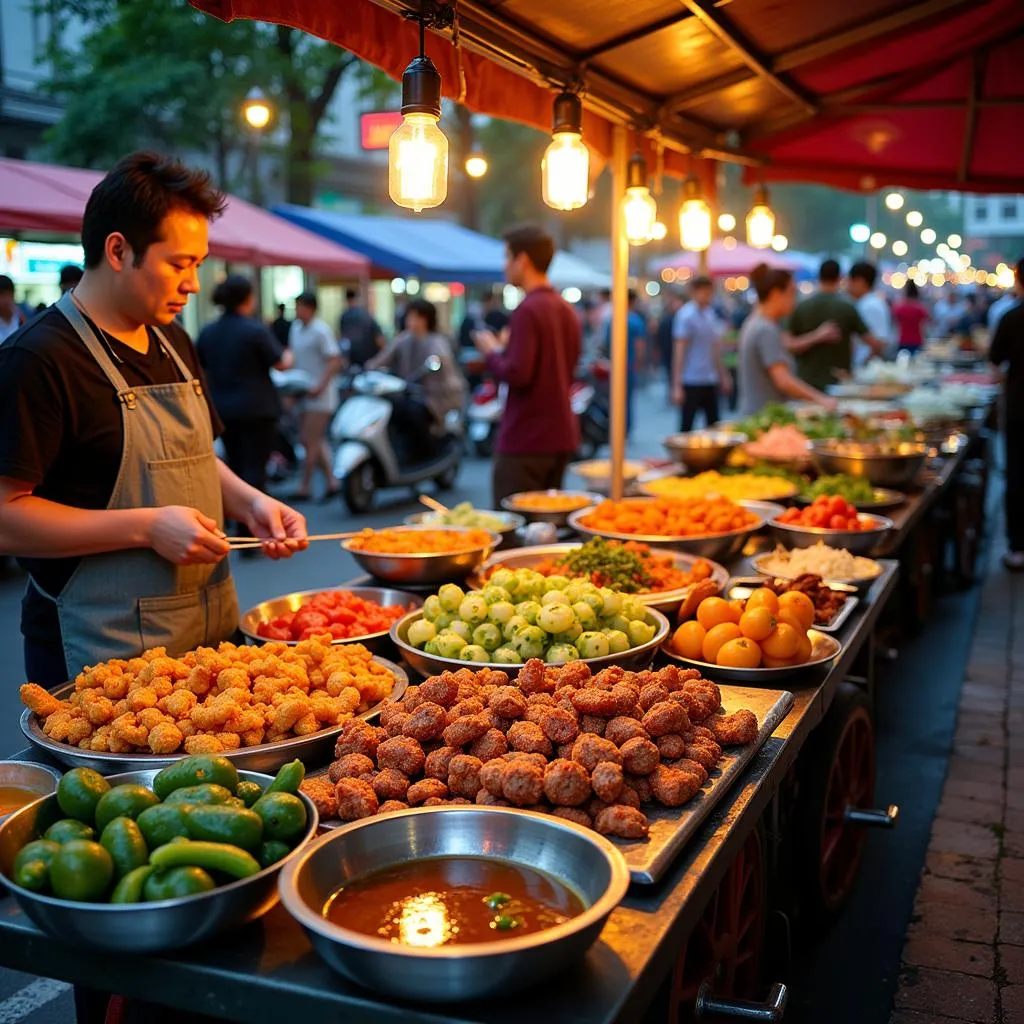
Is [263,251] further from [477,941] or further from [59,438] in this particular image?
[477,941]

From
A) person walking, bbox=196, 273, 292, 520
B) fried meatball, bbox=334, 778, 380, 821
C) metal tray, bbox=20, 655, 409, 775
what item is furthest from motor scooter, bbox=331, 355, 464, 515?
fried meatball, bbox=334, 778, 380, 821

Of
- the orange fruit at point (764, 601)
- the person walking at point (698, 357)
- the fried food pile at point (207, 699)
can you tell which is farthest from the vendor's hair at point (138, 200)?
the person walking at point (698, 357)

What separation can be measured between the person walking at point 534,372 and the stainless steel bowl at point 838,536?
1.62 meters

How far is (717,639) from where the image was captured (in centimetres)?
309

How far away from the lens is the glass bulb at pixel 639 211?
5.22m

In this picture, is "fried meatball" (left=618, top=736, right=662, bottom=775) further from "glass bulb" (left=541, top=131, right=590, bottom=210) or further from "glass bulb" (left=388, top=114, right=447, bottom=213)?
"glass bulb" (left=541, top=131, right=590, bottom=210)

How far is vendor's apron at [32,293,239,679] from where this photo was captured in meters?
2.81

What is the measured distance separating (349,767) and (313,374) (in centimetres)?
1012

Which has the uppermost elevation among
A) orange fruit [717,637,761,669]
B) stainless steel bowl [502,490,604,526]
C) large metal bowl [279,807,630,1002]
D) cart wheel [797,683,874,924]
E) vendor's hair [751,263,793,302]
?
vendor's hair [751,263,793,302]

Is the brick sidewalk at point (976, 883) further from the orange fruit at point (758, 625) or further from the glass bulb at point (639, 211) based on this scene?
the glass bulb at point (639, 211)

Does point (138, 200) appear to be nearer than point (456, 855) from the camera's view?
No

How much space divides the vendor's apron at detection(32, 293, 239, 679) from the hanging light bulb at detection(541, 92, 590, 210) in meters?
1.62

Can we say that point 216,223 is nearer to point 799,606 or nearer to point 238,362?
point 238,362

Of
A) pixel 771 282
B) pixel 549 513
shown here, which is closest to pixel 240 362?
pixel 771 282
